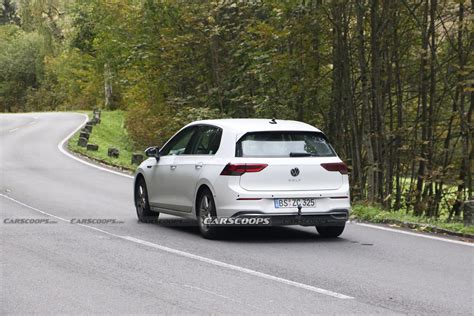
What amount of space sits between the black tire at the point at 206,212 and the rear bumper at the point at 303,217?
512 millimetres

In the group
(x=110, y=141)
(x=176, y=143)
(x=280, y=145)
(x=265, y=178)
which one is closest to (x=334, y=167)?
(x=280, y=145)

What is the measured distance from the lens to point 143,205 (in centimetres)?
1427

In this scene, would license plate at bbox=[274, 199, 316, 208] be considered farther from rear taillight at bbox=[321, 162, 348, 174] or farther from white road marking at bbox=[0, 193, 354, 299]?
white road marking at bbox=[0, 193, 354, 299]

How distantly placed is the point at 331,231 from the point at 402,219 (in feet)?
6.96

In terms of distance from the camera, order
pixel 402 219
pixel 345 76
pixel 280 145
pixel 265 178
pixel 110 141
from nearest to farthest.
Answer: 1. pixel 265 178
2. pixel 280 145
3. pixel 402 219
4. pixel 345 76
5. pixel 110 141

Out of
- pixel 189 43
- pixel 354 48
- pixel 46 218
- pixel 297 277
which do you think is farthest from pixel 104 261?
pixel 189 43

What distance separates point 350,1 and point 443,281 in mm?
12288

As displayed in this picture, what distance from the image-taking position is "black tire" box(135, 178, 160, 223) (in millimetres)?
14188

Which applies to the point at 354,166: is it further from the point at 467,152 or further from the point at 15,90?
the point at 15,90

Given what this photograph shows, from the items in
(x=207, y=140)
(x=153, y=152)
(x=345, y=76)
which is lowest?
(x=153, y=152)

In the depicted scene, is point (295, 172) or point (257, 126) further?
point (257, 126)

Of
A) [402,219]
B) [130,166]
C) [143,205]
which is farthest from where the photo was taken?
[130,166]

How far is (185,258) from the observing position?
33.3 feet

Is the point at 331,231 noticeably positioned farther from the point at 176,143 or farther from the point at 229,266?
the point at 229,266
